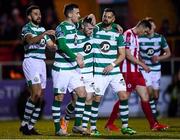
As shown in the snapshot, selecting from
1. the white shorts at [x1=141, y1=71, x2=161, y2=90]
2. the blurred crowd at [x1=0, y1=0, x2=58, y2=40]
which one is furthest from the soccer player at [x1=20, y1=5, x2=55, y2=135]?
the blurred crowd at [x1=0, y1=0, x2=58, y2=40]

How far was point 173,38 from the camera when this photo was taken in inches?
1030

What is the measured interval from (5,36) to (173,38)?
5.15 m

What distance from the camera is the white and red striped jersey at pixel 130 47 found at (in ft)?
61.5

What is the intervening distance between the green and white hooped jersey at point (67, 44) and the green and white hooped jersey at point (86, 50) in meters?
0.27

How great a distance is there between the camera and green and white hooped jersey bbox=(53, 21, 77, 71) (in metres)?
17.0

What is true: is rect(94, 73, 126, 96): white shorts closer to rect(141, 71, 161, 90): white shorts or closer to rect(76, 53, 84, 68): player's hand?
rect(76, 53, 84, 68): player's hand

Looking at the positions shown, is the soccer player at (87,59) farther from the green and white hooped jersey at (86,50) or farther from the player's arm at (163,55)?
the player's arm at (163,55)

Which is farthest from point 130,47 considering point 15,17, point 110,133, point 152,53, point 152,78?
point 15,17

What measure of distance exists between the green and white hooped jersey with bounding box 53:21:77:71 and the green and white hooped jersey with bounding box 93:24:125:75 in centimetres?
56

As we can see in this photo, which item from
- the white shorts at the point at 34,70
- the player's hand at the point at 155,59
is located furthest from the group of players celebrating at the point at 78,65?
the player's hand at the point at 155,59

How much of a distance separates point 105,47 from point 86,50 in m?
Answer: 0.39

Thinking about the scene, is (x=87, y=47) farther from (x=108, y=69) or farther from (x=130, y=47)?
(x=130, y=47)

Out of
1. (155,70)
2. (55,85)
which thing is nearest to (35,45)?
(55,85)

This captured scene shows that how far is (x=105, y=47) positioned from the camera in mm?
17469
